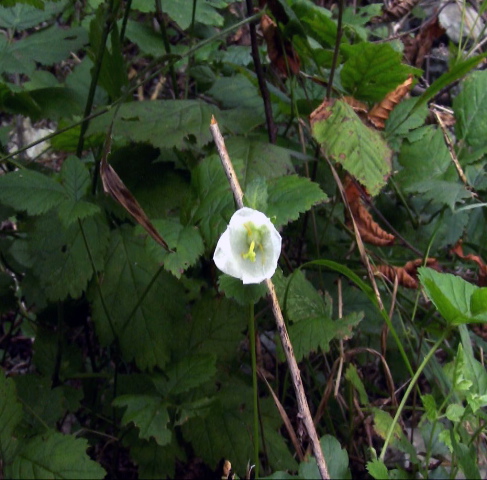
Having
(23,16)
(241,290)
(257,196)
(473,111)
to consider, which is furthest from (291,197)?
(23,16)

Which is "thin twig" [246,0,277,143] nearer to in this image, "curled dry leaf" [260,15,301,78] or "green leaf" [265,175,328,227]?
"curled dry leaf" [260,15,301,78]

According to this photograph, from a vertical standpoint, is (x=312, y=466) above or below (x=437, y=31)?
below

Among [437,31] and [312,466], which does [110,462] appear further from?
[437,31]

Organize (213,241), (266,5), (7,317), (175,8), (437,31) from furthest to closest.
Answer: (7,317), (437,31), (175,8), (266,5), (213,241)

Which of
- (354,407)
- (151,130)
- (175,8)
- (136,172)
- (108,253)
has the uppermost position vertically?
(175,8)

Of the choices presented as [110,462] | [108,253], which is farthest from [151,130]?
[110,462]

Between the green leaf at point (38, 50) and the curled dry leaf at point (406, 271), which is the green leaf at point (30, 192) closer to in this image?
the green leaf at point (38, 50)

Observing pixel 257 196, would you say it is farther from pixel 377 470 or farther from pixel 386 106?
pixel 386 106

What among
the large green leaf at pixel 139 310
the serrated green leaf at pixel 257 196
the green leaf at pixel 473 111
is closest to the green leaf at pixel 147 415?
the large green leaf at pixel 139 310
